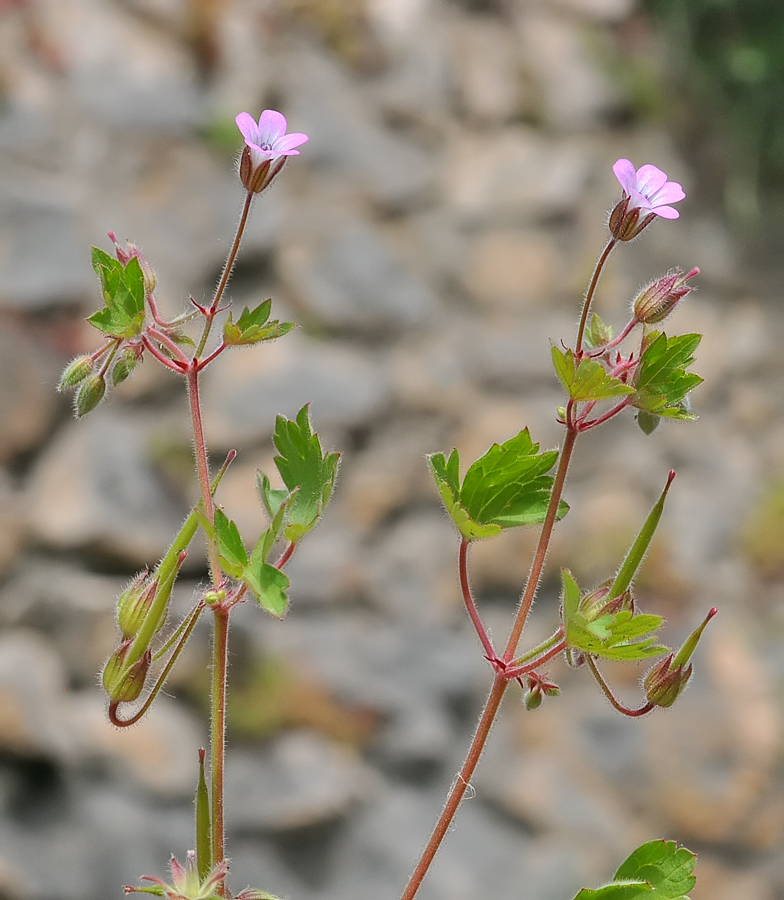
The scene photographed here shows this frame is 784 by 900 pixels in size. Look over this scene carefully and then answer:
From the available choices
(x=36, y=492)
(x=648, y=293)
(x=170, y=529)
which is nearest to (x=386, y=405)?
(x=170, y=529)

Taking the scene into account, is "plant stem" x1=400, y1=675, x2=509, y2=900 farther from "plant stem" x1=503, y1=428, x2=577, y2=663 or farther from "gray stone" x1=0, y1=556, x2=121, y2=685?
"gray stone" x1=0, y1=556, x2=121, y2=685

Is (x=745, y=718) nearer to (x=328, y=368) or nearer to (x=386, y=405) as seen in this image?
(x=386, y=405)

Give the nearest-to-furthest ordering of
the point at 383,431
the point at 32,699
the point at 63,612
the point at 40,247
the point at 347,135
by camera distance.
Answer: the point at 32,699, the point at 63,612, the point at 40,247, the point at 383,431, the point at 347,135

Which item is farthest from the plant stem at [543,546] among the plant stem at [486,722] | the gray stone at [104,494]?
the gray stone at [104,494]

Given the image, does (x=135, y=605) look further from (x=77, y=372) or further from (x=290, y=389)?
(x=290, y=389)

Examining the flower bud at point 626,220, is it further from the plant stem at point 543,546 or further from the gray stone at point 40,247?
the gray stone at point 40,247

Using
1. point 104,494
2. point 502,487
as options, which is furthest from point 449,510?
point 104,494

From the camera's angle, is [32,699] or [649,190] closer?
[649,190]
